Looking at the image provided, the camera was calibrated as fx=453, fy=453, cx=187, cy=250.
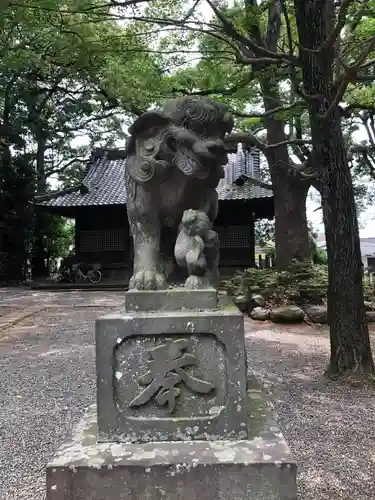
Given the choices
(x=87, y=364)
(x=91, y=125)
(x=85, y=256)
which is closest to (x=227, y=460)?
(x=87, y=364)

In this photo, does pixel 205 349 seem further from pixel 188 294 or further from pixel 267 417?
pixel 267 417

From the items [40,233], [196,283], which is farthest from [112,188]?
[196,283]

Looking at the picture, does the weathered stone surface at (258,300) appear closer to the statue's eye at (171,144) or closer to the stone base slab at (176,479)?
the statue's eye at (171,144)

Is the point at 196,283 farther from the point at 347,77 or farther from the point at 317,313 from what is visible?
the point at 317,313

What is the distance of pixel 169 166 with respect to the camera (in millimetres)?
2408

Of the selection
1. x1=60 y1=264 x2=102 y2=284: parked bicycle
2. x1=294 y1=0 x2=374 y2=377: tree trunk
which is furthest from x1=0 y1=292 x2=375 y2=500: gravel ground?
x1=60 y1=264 x2=102 y2=284: parked bicycle

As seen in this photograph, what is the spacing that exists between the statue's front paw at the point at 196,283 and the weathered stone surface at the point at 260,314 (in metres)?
6.62

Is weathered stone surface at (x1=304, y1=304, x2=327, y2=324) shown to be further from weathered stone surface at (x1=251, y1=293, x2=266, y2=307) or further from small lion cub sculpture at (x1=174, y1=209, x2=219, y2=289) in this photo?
small lion cub sculpture at (x1=174, y1=209, x2=219, y2=289)

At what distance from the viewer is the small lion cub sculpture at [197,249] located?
2.26m

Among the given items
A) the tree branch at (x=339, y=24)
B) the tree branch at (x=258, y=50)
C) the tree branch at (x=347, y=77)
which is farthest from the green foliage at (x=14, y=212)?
the tree branch at (x=339, y=24)

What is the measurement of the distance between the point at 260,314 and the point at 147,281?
672cm

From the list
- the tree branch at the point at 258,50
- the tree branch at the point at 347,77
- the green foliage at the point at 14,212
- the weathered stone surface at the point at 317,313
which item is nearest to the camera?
the tree branch at the point at 347,77

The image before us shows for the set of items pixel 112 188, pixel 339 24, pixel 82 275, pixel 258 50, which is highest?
pixel 112 188

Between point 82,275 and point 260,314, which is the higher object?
point 82,275
